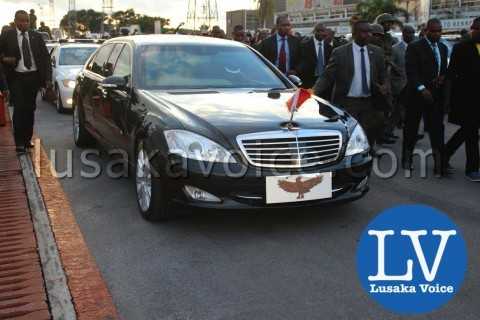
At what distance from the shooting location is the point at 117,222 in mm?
4910

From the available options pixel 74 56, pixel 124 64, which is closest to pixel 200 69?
pixel 124 64

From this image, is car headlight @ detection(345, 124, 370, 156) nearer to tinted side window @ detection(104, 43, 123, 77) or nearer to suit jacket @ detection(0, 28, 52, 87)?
tinted side window @ detection(104, 43, 123, 77)

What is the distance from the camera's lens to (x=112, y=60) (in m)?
6.52

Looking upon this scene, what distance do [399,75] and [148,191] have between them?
4770mm

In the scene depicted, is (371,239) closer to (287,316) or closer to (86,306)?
(287,316)

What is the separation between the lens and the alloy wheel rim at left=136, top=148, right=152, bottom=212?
4777mm

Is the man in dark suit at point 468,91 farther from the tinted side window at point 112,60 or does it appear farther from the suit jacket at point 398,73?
the tinted side window at point 112,60

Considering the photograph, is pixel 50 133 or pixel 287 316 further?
pixel 50 133

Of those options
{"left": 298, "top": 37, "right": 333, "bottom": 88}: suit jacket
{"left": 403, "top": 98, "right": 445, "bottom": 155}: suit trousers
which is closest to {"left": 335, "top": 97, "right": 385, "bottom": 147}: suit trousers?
{"left": 403, "top": 98, "right": 445, "bottom": 155}: suit trousers

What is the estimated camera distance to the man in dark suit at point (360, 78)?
20.6ft

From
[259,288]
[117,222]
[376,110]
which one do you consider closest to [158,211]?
[117,222]

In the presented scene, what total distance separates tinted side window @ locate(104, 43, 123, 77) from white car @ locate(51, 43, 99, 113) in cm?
454

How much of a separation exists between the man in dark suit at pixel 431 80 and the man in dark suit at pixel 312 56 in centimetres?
236

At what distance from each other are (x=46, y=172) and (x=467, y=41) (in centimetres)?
479
